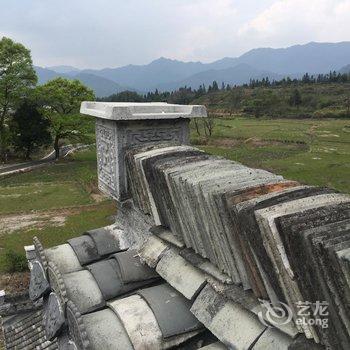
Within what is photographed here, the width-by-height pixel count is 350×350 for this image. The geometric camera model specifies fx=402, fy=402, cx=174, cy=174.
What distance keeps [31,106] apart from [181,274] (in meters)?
38.4

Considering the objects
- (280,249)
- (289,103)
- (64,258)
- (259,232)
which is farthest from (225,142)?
(280,249)

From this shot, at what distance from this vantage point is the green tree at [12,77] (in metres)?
36.9

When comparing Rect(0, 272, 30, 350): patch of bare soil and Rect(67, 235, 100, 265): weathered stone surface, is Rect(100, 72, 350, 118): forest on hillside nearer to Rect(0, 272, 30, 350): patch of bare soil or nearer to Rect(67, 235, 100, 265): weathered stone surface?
Rect(0, 272, 30, 350): patch of bare soil

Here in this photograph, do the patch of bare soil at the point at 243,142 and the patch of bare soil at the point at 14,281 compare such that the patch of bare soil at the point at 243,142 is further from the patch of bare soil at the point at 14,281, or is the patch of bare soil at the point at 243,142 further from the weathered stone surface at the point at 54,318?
the weathered stone surface at the point at 54,318

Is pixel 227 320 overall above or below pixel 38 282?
above

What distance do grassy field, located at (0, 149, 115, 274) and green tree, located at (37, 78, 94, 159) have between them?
14.3ft

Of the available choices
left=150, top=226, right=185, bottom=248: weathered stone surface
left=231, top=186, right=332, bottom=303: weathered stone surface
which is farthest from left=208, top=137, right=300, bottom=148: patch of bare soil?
left=231, top=186, right=332, bottom=303: weathered stone surface

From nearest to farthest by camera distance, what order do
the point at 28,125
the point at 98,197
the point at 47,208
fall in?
Answer: the point at 47,208
the point at 98,197
the point at 28,125

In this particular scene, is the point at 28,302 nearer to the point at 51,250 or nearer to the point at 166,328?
the point at 51,250

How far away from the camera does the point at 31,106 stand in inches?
1548

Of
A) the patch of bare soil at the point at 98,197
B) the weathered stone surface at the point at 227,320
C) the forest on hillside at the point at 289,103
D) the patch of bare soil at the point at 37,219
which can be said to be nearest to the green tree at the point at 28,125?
the patch of bare soil at the point at 98,197

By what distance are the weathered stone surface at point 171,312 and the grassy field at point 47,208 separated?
35.0 feet

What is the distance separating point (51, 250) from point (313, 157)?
33962mm

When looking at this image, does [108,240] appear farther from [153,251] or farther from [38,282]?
[153,251]
